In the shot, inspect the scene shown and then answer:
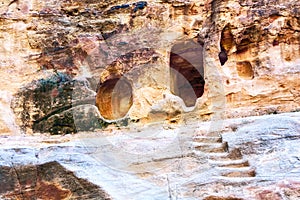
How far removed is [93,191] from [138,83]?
257 inches

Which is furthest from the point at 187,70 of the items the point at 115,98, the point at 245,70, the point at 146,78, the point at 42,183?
the point at 42,183

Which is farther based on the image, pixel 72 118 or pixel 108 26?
pixel 108 26

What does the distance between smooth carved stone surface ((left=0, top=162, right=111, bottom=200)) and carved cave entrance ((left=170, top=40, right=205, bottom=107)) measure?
698 cm

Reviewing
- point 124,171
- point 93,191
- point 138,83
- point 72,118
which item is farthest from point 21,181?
point 138,83

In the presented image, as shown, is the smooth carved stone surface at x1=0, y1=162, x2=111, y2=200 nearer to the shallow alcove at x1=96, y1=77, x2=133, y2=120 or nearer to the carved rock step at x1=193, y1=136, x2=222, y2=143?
the carved rock step at x1=193, y1=136, x2=222, y2=143

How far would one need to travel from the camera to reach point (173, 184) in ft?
19.5

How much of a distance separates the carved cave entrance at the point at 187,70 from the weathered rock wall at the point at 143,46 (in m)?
0.06

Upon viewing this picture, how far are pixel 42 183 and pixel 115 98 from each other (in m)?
6.97

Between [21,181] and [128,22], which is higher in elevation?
[128,22]

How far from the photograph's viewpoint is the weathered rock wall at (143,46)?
1066 cm

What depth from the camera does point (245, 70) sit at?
1097cm

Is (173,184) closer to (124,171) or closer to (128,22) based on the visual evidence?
(124,171)

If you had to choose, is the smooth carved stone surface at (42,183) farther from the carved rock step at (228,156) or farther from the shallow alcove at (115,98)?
the shallow alcove at (115,98)

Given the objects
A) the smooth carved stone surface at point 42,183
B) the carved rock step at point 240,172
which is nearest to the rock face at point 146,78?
the smooth carved stone surface at point 42,183
